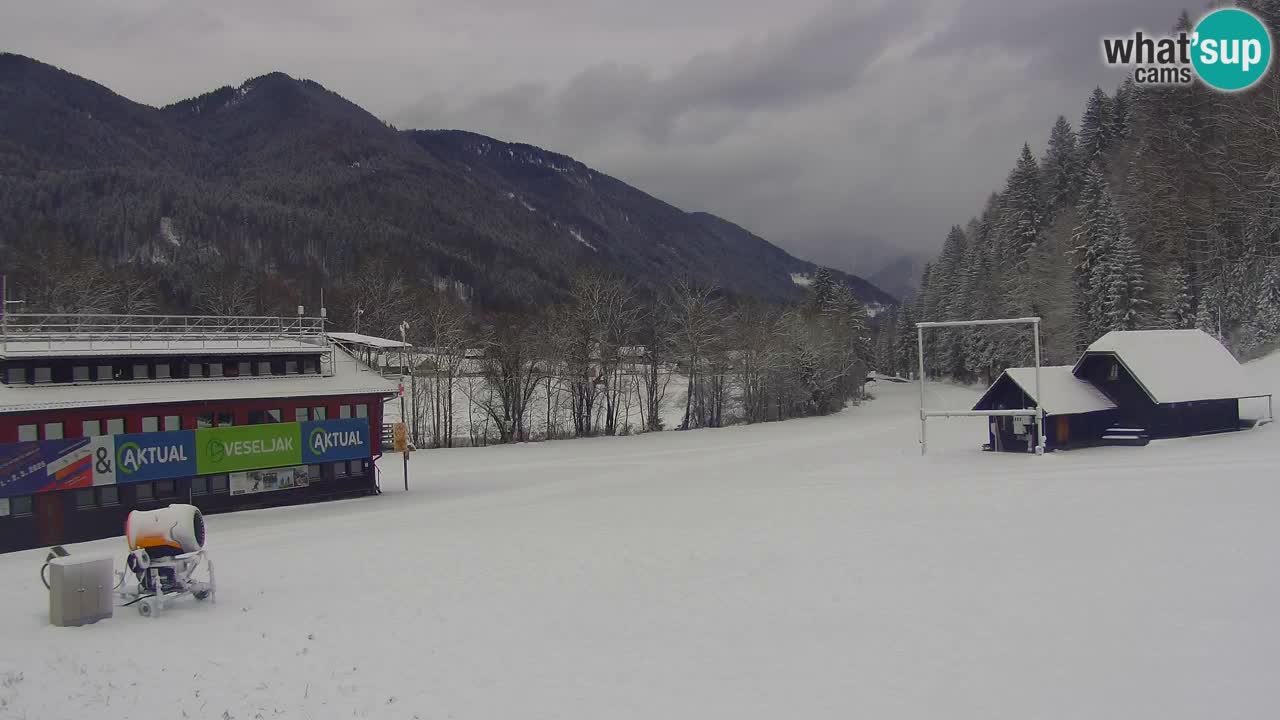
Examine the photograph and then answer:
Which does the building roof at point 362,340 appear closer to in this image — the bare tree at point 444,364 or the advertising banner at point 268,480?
the advertising banner at point 268,480

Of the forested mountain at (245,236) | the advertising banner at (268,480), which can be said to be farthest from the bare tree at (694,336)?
the advertising banner at (268,480)

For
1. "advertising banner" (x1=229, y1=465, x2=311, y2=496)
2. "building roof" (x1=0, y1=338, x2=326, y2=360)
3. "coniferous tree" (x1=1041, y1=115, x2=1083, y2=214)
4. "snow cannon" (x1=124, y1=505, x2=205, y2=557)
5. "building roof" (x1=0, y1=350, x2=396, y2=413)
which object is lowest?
"advertising banner" (x1=229, y1=465, x2=311, y2=496)

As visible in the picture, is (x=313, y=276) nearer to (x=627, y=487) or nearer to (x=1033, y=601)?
(x=627, y=487)

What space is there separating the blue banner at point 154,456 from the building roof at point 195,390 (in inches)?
46.6

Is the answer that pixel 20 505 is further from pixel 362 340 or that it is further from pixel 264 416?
pixel 362 340

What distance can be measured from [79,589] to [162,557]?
1.47m

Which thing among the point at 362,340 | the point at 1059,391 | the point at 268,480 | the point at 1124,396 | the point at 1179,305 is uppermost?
the point at 1179,305

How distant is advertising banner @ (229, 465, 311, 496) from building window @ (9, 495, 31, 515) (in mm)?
5746

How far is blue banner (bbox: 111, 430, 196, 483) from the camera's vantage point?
2589 cm

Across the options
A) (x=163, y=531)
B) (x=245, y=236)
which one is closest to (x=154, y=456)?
(x=163, y=531)

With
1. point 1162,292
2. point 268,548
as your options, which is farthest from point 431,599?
point 1162,292

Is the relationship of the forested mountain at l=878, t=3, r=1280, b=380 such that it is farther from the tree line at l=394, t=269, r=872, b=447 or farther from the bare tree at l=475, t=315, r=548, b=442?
the bare tree at l=475, t=315, r=548, b=442

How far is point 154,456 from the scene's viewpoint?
2655 centimetres

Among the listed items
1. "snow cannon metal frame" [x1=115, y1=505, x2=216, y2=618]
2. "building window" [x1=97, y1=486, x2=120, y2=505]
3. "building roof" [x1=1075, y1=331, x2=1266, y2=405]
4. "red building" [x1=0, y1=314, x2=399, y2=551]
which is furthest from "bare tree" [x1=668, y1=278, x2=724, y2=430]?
"snow cannon metal frame" [x1=115, y1=505, x2=216, y2=618]
